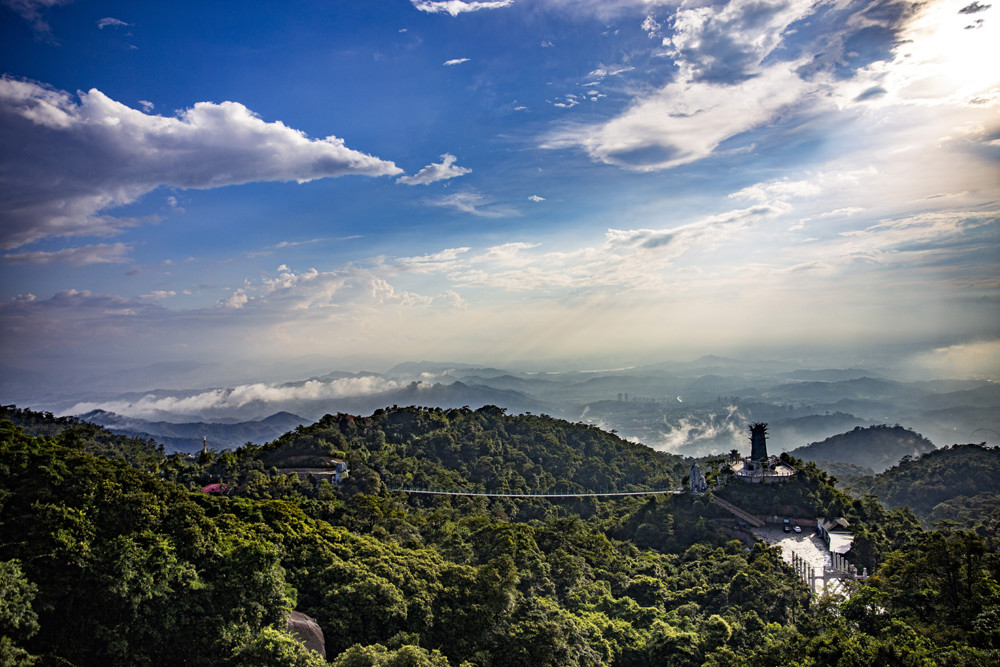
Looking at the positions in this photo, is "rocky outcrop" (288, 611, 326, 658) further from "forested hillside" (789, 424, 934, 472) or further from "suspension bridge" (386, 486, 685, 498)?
"forested hillside" (789, 424, 934, 472)

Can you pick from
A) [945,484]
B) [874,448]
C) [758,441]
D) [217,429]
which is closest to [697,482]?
[758,441]

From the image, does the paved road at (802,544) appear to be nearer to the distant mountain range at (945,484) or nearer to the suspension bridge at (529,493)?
the suspension bridge at (529,493)

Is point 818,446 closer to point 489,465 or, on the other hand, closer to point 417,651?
point 489,465

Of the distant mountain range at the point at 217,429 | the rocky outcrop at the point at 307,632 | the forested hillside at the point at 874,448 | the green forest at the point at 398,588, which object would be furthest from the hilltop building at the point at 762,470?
the distant mountain range at the point at 217,429

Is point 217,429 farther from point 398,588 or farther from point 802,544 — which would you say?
point 398,588

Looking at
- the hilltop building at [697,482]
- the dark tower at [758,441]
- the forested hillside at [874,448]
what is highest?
the dark tower at [758,441]

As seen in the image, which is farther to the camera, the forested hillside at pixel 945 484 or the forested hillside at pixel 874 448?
the forested hillside at pixel 874 448
